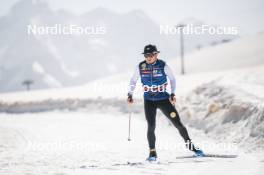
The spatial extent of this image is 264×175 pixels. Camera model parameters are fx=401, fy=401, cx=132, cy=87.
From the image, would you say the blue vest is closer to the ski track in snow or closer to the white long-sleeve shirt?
the white long-sleeve shirt

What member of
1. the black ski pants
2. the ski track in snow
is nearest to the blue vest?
the black ski pants

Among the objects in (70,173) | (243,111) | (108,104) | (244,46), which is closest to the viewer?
(70,173)

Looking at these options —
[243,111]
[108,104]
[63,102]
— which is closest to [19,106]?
[63,102]

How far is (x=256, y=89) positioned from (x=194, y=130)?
3694 mm

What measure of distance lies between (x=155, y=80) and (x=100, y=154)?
2209 mm

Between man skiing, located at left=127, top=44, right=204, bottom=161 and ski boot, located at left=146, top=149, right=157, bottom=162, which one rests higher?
man skiing, located at left=127, top=44, right=204, bottom=161

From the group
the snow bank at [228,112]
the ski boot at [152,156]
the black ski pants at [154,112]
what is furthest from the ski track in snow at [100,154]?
the black ski pants at [154,112]

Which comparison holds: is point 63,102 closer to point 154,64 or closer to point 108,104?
point 108,104

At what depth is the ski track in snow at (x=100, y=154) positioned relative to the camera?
7262 mm

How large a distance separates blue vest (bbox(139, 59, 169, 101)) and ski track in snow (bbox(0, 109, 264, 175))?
4.45ft

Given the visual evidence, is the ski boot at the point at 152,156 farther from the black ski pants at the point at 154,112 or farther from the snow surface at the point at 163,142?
the black ski pants at the point at 154,112

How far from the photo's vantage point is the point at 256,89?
15875 millimetres

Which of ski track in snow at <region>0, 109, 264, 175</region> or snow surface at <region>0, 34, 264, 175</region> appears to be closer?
ski track in snow at <region>0, 109, 264, 175</region>

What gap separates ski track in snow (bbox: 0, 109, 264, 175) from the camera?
7.26 metres
